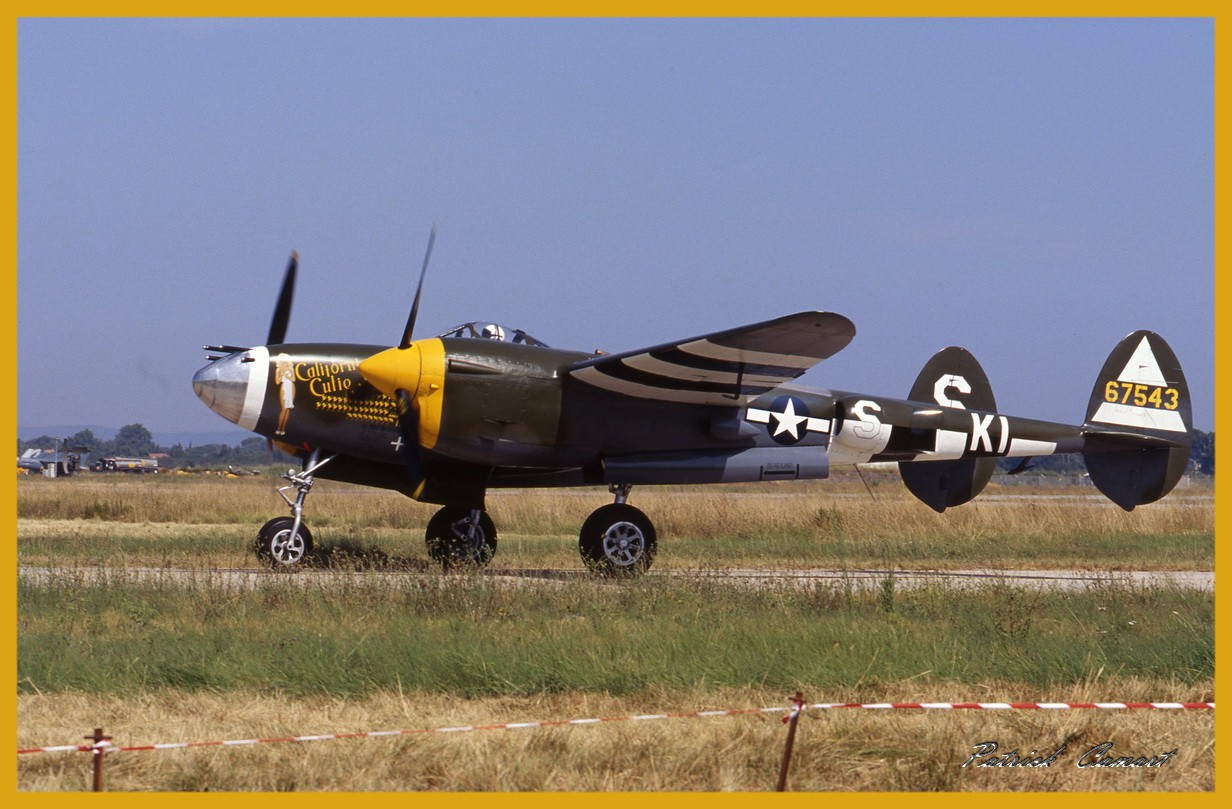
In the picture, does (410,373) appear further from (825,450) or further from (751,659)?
(751,659)

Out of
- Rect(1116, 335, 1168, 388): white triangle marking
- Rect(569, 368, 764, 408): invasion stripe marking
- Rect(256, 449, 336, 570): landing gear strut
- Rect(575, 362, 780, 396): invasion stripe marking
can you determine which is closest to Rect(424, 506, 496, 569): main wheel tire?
Rect(256, 449, 336, 570): landing gear strut

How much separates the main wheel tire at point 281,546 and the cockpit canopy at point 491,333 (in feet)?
9.96

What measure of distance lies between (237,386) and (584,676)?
7564 millimetres

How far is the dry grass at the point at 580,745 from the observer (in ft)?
22.3

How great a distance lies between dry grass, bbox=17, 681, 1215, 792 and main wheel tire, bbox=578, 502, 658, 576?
7.05 meters

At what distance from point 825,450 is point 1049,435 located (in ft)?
13.4

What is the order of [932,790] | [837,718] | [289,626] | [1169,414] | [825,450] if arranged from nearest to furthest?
[932,790] < [837,718] < [289,626] < [825,450] < [1169,414]

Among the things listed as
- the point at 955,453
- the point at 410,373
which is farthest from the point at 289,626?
the point at 955,453

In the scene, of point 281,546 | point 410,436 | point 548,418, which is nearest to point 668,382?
point 548,418

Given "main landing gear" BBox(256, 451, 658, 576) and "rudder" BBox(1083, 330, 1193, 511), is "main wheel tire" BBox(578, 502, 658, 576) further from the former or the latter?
"rudder" BBox(1083, 330, 1193, 511)

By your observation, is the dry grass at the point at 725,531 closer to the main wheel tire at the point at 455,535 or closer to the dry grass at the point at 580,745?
the main wheel tire at the point at 455,535

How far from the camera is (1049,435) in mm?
18969

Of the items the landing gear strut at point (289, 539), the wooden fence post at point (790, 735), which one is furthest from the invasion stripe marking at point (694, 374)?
the wooden fence post at point (790, 735)

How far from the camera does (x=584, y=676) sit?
892cm
